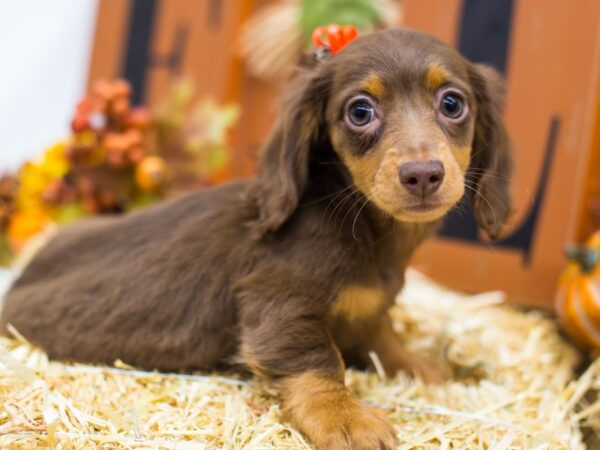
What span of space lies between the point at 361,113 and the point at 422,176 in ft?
1.08

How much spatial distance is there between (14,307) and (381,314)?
1.31 meters

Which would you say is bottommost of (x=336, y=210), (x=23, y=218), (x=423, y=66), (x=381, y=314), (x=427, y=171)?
(x=23, y=218)

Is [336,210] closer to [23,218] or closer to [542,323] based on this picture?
[542,323]

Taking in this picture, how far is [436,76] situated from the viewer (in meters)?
1.74

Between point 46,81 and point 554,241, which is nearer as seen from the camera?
point 554,241

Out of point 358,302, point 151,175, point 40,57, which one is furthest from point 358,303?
point 40,57

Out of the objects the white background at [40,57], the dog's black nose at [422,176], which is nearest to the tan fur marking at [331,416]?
the dog's black nose at [422,176]

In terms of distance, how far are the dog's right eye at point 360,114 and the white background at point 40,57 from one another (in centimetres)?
325

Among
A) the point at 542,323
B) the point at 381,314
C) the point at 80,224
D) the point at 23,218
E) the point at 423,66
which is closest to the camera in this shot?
the point at 423,66

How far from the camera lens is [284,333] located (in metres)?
1.76

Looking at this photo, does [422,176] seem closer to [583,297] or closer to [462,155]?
[462,155]

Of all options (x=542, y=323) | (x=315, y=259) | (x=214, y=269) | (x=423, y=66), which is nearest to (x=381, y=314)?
(x=315, y=259)

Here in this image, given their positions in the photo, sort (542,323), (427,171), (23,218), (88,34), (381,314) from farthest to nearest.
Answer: (88,34) < (23,218) < (542,323) < (381,314) < (427,171)

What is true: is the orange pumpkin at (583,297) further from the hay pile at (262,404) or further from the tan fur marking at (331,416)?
the tan fur marking at (331,416)
